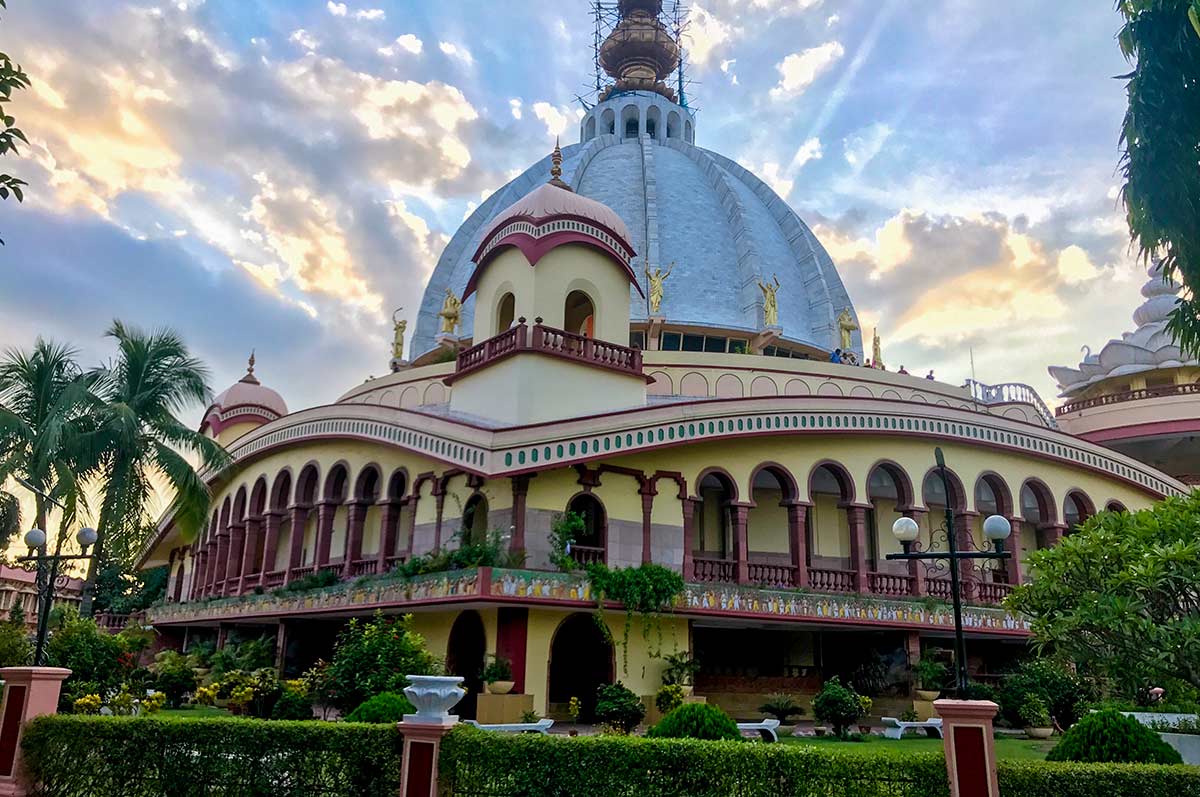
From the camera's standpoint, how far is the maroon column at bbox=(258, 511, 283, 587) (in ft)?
86.0

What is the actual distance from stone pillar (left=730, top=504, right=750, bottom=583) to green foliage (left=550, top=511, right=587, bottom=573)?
12.7 feet

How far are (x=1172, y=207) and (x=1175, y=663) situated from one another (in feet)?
18.3

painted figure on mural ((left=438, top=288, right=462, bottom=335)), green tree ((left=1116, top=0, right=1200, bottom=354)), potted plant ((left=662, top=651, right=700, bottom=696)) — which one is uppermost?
painted figure on mural ((left=438, top=288, right=462, bottom=335))

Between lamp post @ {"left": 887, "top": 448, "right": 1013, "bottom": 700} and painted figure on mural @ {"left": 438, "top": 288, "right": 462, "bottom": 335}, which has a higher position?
painted figure on mural @ {"left": 438, "top": 288, "right": 462, "bottom": 335}

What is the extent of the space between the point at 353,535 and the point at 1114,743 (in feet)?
57.6

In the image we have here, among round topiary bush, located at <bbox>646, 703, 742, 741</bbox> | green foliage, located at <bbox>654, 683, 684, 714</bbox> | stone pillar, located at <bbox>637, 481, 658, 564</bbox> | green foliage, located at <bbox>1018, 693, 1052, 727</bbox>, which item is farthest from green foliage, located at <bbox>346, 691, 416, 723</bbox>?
green foliage, located at <bbox>1018, 693, 1052, 727</bbox>

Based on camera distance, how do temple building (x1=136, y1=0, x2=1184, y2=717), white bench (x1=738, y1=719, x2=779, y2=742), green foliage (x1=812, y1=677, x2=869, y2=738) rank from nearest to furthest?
white bench (x1=738, y1=719, x2=779, y2=742)
green foliage (x1=812, y1=677, x2=869, y2=738)
temple building (x1=136, y1=0, x2=1184, y2=717)

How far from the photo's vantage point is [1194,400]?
34812mm

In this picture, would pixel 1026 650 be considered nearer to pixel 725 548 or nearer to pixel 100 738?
pixel 725 548

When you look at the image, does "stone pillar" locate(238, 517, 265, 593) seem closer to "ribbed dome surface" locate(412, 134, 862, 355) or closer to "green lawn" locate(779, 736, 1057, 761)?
"ribbed dome surface" locate(412, 134, 862, 355)

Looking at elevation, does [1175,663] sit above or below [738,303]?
below

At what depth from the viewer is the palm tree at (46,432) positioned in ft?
65.4

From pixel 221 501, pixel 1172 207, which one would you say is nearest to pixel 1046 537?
pixel 1172 207

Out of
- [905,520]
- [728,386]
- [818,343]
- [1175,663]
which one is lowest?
[1175,663]
